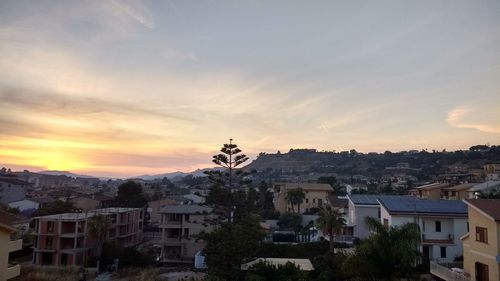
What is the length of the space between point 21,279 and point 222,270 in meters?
13.7

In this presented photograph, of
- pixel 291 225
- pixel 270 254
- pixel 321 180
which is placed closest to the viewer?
pixel 270 254

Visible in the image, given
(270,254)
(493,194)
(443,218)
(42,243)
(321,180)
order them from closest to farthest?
(443,218) → (270,254) → (493,194) → (42,243) → (321,180)

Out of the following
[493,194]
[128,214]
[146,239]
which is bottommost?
[146,239]

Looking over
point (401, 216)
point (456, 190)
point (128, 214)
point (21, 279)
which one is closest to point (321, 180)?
point (456, 190)

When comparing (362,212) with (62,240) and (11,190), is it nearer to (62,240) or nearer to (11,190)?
(62,240)

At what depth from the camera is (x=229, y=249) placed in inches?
1101

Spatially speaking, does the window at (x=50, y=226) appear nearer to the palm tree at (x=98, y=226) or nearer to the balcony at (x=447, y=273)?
the palm tree at (x=98, y=226)

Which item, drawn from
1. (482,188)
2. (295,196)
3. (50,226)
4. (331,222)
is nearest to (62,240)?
(50,226)

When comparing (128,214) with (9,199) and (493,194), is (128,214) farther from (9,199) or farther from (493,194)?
(493,194)

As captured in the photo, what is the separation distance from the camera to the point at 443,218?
3039 centimetres

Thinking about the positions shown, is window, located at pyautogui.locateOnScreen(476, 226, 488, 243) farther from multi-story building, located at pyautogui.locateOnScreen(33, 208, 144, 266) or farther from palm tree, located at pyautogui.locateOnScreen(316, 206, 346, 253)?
multi-story building, located at pyautogui.locateOnScreen(33, 208, 144, 266)

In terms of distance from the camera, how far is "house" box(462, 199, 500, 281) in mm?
19703

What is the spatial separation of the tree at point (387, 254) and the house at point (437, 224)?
9.19 meters

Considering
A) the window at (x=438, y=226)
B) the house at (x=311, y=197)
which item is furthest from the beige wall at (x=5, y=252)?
the house at (x=311, y=197)
